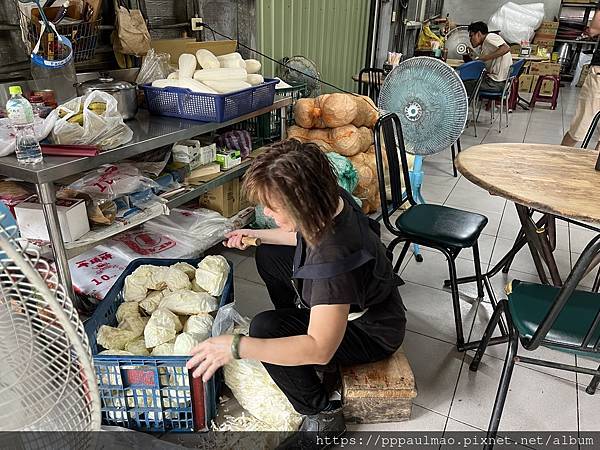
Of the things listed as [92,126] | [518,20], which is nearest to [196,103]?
[92,126]

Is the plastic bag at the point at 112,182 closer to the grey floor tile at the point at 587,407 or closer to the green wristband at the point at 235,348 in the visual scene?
the green wristband at the point at 235,348

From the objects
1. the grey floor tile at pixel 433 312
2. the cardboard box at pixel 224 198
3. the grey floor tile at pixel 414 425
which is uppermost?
the cardboard box at pixel 224 198

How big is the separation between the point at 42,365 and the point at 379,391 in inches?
44.8

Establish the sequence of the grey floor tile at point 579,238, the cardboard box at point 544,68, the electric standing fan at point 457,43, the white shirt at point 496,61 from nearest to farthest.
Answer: the grey floor tile at point 579,238, the white shirt at point 496,61, the electric standing fan at point 457,43, the cardboard box at point 544,68

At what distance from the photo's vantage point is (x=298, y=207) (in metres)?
1.11

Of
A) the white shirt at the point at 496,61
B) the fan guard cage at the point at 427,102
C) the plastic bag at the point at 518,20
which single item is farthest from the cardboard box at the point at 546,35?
the fan guard cage at the point at 427,102

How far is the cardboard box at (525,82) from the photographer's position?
7855 mm

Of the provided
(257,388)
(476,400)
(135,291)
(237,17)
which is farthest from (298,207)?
(237,17)

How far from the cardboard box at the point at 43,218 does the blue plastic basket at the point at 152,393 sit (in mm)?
370

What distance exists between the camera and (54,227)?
156 cm

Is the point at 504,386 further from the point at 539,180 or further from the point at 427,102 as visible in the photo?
the point at 427,102

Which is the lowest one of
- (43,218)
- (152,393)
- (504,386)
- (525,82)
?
(525,82)

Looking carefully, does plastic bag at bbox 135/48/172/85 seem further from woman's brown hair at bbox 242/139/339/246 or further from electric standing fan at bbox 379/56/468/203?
woman's brown hair at bbox 242/139/339/246

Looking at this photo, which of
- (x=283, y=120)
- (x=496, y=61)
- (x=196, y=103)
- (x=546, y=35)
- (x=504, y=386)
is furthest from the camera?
(x=546, y=35)
